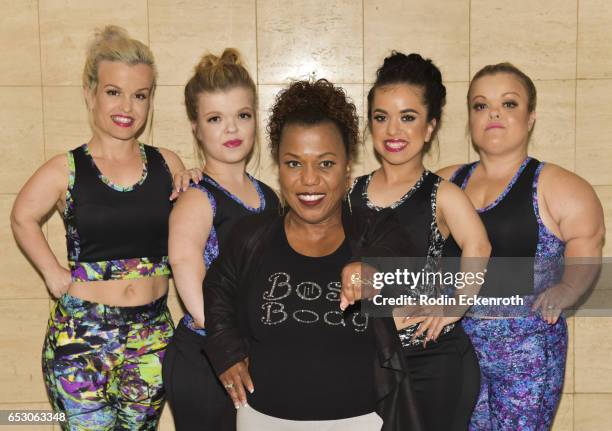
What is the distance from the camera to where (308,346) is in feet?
5.31

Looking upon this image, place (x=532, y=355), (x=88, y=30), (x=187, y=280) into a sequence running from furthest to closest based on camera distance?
(x=88, y=30)
(x=532, y=355)
(x=187, y=280)

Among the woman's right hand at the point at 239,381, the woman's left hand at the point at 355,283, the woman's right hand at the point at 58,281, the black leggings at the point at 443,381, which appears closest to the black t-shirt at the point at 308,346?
the woman's right hand at the point at 239,381

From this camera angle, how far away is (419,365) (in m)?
2.09

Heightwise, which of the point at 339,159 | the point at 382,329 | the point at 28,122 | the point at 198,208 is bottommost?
the point at 382,329

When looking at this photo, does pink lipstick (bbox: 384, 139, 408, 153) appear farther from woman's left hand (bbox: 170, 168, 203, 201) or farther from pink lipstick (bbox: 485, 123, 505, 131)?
woman's left hand (bbox: 170, 168, 203, 201)

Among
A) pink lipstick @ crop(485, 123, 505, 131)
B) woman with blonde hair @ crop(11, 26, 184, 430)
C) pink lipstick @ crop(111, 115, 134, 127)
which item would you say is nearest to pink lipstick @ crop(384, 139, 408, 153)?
pink lipstick @ crop(485, 123, 505, 131)

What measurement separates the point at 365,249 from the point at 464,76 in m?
1.61

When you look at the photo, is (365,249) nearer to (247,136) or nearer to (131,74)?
(247,136)

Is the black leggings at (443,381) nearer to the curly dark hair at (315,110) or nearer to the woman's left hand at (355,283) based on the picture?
the woman's left hand at (355,283)

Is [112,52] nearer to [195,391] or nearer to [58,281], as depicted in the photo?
[58,281]

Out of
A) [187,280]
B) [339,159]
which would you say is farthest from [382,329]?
[187,280]

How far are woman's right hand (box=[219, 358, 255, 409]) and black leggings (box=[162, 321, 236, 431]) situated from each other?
19.2 inches

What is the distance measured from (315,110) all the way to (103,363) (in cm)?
124

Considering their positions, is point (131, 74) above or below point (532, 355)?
above
